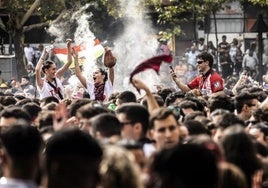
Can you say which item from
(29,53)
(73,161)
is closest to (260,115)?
(73,161)

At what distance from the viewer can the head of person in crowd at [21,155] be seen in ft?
21.1

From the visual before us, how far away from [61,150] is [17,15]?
28.3 meters

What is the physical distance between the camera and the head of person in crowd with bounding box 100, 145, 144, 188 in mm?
6344

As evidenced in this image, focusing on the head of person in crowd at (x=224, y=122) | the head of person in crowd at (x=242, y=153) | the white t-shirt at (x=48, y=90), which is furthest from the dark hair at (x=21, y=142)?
the white t-shirt at (x=48, y=90)

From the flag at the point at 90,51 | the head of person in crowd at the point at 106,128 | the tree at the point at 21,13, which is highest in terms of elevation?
the tree at the point at 21,13

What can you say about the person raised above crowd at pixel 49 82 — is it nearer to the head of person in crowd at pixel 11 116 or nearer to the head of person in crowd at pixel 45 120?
the head of person in crowd at pixel 45 120

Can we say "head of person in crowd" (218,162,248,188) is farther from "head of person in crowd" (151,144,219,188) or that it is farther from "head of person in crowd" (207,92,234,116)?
"head of person in crowd" (207,92,234,116)

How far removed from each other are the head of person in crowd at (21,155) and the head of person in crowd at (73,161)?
0.52ft

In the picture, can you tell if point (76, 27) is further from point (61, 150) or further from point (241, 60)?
point (61, 150)

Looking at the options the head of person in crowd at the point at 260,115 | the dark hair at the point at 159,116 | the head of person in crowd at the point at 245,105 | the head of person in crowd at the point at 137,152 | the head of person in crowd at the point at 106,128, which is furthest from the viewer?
the head of person in crowd at the point at 245,105

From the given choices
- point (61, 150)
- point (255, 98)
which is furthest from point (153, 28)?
point (61, 150)

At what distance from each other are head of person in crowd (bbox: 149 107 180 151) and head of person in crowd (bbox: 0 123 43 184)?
7.21 ft

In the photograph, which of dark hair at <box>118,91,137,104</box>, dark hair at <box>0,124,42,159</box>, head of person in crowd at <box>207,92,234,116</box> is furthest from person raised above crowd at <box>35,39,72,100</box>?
dark hair at <box>0,124,42,159</box>

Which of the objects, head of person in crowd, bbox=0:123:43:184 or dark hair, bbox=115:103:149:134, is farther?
dark hair, bbox=115:103:149:134
